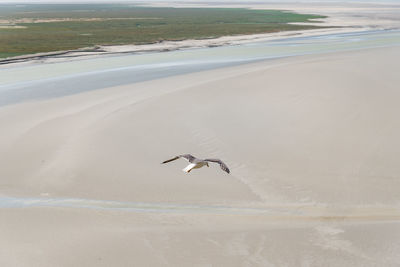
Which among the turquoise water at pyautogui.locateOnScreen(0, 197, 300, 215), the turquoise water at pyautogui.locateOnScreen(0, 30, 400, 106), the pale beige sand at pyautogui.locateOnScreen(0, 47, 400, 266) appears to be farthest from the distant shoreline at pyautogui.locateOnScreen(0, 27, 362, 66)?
the turquoise water at pyautogui.locateOnScreen(0, 197, 300, 215)

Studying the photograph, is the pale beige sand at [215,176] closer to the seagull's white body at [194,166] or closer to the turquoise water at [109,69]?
the seagull's white body at [194,166]

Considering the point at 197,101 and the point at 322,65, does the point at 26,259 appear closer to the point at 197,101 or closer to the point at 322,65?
the point at 197,101

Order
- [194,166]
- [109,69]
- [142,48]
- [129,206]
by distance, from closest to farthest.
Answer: [129,206], [194,166], [109,69], [142,48]

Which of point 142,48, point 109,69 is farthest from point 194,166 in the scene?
point 142,48

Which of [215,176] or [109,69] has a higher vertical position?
[215,176]

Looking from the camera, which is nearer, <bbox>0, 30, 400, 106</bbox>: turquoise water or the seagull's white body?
the seagull's white body

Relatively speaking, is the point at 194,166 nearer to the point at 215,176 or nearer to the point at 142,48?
the point at 215,176

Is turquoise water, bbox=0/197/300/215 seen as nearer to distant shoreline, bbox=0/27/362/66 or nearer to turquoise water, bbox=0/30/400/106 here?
turquoise water, bbox=0/30/400/106

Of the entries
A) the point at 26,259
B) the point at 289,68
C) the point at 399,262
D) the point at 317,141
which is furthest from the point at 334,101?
the point at 26,259
